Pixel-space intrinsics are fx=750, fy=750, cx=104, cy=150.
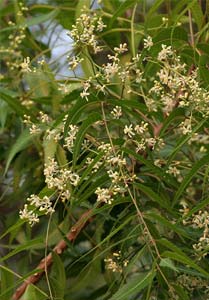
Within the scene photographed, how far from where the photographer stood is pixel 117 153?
92cm

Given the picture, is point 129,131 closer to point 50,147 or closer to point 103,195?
point 103,195

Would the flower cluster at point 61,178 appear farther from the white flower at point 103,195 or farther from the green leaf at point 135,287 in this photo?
the green leaf at point 135,287

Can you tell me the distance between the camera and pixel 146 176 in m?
1.15

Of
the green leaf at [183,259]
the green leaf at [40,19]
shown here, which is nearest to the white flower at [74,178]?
the green leaf at [183,259]

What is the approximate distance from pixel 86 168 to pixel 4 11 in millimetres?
532

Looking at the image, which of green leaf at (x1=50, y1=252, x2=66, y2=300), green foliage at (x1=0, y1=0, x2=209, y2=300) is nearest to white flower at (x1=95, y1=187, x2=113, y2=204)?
green foliage at (x1=0, y1=0, x2=209, y2=300)

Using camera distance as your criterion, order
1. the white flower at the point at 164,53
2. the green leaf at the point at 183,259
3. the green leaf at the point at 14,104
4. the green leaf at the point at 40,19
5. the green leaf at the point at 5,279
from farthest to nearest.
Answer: the green leaf at the point at 40,19 → the green leaf at the point at 14,104 → the green leaf at the point at 5,279 → the white flower at the point at 164,53 → the green leaf at the point at 183,259


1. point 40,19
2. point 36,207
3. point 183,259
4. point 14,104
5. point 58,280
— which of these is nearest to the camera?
point 183,259

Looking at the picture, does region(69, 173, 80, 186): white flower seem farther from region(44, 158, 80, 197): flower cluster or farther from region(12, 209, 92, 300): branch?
region(12, 209, 92, 300): branch


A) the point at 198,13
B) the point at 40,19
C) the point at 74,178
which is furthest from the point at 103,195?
the point at 40,19

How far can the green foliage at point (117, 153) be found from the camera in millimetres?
924

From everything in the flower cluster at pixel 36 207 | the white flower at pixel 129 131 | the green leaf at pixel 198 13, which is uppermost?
the green leaf at pixel 198 13

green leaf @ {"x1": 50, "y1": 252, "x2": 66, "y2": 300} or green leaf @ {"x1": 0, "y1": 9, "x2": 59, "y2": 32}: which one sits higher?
green leaf @ {"x1": 0, "y1": 9, "x2": 59, "y2": 32}

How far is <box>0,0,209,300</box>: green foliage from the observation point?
924 millimetres
